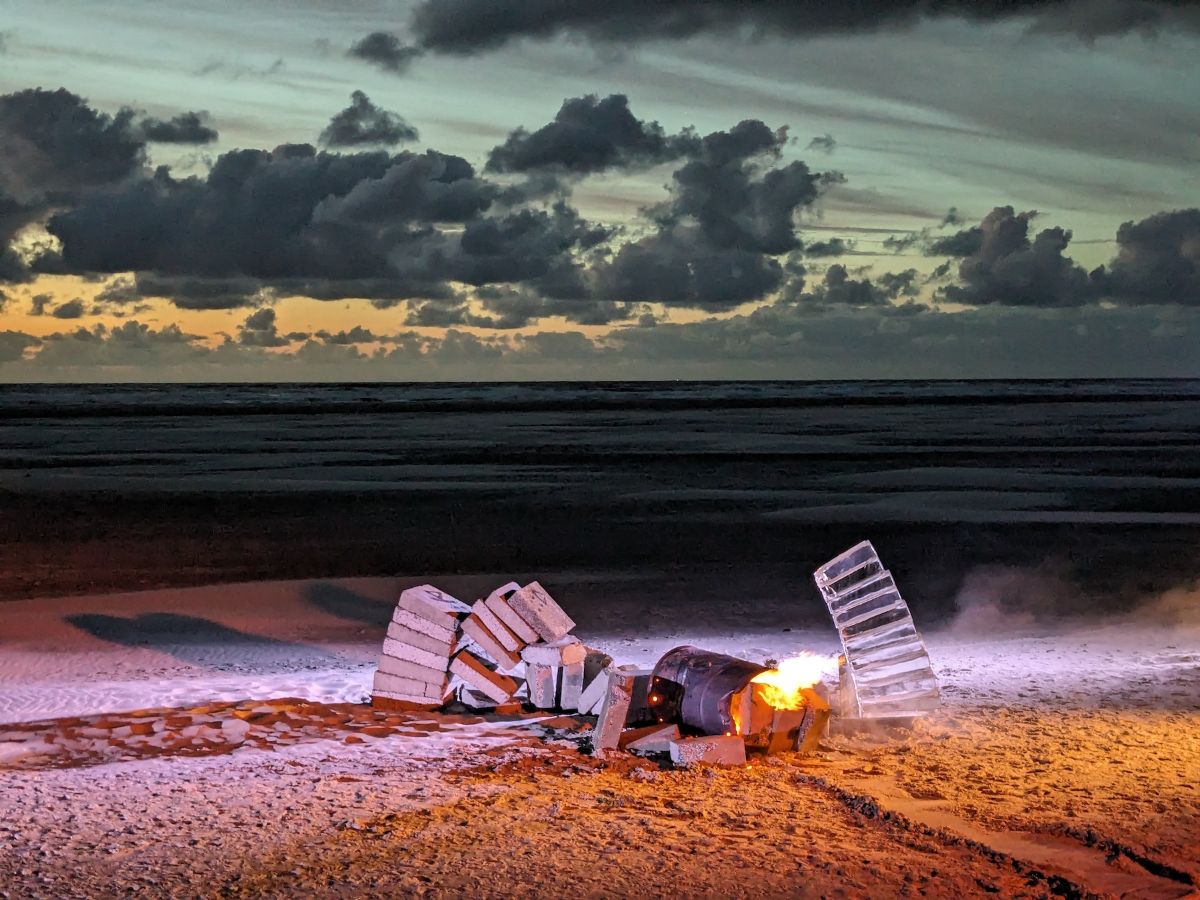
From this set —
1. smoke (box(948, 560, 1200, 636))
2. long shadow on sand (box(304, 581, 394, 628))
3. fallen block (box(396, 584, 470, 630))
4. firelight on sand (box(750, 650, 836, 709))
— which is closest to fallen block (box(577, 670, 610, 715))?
fallen block (box(396, 584, 470, 630))

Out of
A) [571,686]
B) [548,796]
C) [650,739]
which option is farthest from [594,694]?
[548,796]

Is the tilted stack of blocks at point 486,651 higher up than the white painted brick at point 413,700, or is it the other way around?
the tilted stack of blocks at point 486,651

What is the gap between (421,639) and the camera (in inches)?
380

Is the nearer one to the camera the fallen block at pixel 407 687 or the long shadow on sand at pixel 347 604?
the fallen block at pixel 407 687

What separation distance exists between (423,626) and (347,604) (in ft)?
17.5

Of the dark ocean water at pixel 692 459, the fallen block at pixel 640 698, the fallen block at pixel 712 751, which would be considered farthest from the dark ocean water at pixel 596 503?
the fallen block at pixel 712 751

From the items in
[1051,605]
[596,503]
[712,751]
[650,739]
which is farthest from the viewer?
[596,503]

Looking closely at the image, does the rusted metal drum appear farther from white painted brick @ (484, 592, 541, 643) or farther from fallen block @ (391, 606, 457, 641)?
fallen block @ (391, 606, 457, 641)

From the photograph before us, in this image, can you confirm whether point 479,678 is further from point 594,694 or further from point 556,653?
point 594,694

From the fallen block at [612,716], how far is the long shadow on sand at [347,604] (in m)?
5.63

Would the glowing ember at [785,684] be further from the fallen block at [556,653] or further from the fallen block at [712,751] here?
the fallen block at [556,653]

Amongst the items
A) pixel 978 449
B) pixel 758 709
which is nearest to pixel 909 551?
pixel 758 709

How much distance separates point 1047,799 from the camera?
24.3 ft

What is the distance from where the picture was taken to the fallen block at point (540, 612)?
31.1 ft
